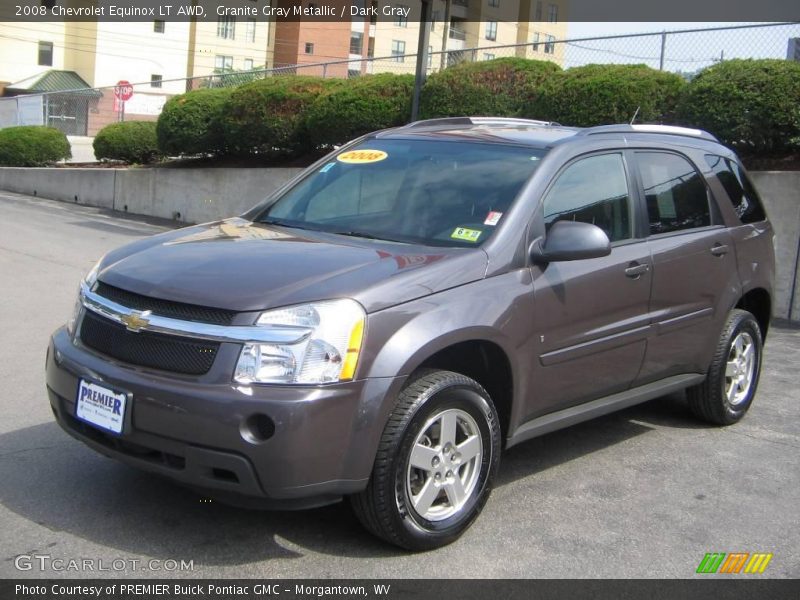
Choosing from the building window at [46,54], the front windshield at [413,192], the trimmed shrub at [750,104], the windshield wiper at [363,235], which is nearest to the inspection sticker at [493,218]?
the front windshield at [413,192]

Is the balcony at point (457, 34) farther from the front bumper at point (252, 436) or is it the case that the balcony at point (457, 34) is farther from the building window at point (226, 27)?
the front bumper at point (252, 436)

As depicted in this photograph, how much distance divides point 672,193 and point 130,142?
19751 mm

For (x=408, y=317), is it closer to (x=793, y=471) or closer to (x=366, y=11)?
(x=793, y=471)

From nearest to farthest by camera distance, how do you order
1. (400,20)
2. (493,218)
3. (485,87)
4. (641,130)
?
(493,218), (641,130), (485,87), (400,20)

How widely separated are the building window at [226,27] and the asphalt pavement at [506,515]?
61.9 m

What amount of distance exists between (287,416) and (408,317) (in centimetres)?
68

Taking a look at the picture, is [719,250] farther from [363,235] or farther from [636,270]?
[363,235]

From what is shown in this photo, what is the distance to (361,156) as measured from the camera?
18.0 ft

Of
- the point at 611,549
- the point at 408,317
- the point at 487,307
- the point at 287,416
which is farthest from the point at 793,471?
the point at 287,416

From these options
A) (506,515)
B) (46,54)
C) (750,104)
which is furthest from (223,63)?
(506,515)

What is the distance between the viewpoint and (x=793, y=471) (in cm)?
549

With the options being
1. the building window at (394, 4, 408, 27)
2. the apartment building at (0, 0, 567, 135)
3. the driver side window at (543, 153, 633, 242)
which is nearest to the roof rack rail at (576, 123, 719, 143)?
the driver side window at (543, 153, 633, 242)

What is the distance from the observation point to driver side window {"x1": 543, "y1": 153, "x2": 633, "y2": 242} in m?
4.86
